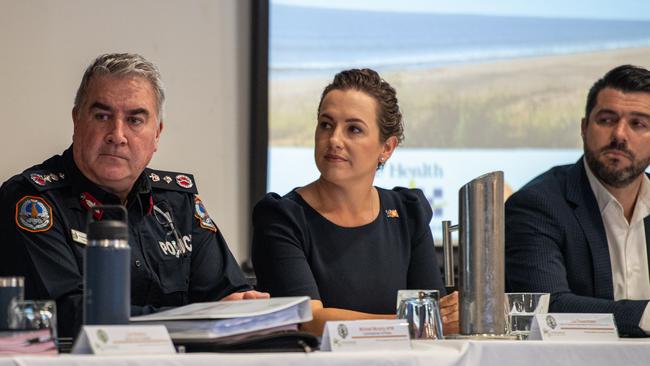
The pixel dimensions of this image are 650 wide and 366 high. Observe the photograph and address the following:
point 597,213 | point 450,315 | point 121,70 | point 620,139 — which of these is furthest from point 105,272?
point 620,139

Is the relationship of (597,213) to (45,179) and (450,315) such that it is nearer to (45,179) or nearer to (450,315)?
(450,315)

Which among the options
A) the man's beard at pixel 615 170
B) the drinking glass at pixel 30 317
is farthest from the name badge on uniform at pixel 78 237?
the man's beard at pixel 615 170

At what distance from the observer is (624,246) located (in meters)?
2.81

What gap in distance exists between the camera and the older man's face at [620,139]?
9.36 feet

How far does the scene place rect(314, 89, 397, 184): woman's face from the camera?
8.40 feet

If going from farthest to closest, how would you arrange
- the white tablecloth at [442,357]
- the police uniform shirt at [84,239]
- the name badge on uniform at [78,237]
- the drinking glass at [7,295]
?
the name badge on uniform at [78,237]
the police uniform shirt at [84,239]
the drinking glass at [7,295]
the white tablecloth at [442,357]

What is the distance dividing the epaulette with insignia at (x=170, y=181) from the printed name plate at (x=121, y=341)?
1129 millimetres

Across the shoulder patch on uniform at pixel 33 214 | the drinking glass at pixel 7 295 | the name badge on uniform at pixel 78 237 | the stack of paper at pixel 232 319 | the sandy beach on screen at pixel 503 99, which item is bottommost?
the stack of paper at pixel 232 319

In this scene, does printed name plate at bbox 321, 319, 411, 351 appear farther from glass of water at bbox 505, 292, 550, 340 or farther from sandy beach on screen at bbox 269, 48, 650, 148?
sandy beach on screen at bbox 269, 48, 650, 148

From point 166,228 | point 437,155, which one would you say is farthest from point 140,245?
point 437,155

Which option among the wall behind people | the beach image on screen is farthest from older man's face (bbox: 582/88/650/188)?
the wall behind people

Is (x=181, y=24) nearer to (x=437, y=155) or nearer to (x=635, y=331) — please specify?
(x=437, y=155)

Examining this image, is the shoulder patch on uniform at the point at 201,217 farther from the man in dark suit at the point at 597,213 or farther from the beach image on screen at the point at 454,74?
the beach image on screen at the point at 454,74

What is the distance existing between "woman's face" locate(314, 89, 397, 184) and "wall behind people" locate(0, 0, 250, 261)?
1.14 metres
